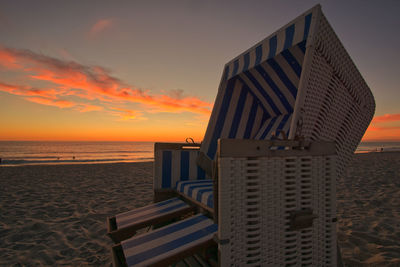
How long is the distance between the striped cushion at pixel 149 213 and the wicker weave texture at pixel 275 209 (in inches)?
51.5

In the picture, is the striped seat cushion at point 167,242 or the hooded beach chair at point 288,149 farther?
the striped seat cushion at point 167,242

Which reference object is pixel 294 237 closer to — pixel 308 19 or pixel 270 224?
pixel 270 224

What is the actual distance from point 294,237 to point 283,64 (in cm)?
195

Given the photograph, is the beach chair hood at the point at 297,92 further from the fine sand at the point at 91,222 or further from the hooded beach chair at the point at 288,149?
the fine sand at the point at 91,222

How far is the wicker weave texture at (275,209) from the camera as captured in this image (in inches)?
51.1

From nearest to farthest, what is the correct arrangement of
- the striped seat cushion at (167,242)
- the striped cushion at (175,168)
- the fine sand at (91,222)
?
the striped seat cushion at (167,242) < the fine sand at (91,222) < the striped cushion at (175,168)

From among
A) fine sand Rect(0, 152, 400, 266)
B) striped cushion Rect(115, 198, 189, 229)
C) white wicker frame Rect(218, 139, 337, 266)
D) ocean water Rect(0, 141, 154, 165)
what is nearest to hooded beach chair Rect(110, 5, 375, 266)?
white wicker frame Rect(218, 139, 337, 266)

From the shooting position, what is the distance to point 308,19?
5.95 feet

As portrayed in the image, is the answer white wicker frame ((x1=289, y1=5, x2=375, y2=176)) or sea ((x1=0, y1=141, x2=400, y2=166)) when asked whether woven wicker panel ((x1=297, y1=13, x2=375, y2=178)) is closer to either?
white wicker frame ((x1=289, y1=5, x2=375, y2=176))

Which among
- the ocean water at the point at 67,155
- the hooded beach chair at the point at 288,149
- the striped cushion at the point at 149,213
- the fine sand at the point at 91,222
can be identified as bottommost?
the ocean water at the point at 67,155

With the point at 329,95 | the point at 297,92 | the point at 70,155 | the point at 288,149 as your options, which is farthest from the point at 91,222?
the point at 70,155

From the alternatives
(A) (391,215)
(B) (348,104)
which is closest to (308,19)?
(B) (348,104)

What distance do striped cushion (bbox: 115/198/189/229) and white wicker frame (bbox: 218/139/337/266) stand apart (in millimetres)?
1310

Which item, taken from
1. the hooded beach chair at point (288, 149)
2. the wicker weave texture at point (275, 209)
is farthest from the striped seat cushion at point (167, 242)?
the wicker weave texture at point (275, 209)
